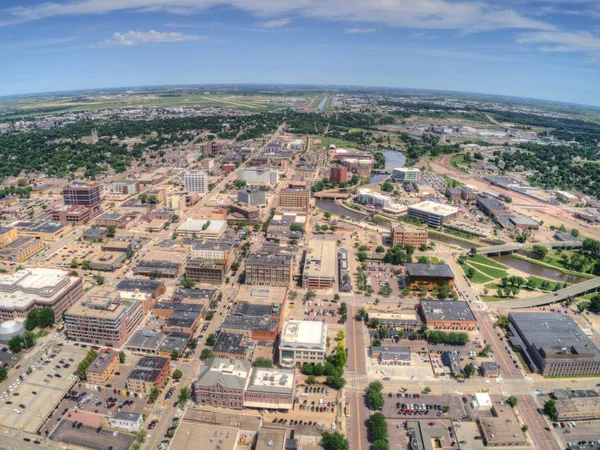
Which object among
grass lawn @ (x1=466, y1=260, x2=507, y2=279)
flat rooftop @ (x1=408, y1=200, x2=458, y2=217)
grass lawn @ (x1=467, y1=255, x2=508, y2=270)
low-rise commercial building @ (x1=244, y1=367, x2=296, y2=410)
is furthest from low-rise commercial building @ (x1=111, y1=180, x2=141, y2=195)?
low-rise commercial building @ (x1=244, y1=367, x2=296, y2=410)

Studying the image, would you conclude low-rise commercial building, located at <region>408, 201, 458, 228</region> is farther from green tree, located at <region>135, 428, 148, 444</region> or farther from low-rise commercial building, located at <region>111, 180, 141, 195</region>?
green tree, located at <region>135, 428, 148, 444</region>

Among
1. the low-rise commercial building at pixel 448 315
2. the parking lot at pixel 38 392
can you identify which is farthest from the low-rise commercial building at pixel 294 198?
the parking lot at pixel 38 392

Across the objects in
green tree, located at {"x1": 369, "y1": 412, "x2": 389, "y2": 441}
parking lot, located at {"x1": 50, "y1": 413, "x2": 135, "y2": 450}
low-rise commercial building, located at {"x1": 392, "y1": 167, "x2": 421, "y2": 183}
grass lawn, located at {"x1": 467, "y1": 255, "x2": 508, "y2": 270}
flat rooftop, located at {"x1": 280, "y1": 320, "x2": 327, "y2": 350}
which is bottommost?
parking lot, located at {"x1": 50, "y1": 413, "x2": 135, "y2": 450}

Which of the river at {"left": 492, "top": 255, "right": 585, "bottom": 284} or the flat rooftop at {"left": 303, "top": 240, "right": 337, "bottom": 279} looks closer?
the flat rooftop at {"left": 303, "top": 240, "right": 337, "bottom": 279}

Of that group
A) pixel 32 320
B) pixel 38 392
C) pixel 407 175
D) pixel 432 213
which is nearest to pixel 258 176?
pixel 407 175

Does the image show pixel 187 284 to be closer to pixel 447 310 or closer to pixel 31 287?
pixel 31 287

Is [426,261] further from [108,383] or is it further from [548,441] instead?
[108,383]

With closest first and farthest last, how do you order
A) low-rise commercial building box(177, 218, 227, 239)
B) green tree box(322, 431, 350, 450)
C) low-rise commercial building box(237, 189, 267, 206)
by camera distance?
1. green tree box(322, 431, 350, 450)
2. low-rise commercial building box(177, 218, 227, 239)
3. low-rise commercial building box(237, 189, 267, 206)

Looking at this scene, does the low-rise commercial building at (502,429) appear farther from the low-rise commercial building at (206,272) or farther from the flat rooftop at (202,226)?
the flat rooftop at (202,226)

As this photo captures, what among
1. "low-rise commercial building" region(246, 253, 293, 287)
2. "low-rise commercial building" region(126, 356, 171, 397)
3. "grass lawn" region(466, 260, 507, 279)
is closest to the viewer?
"low-rise commercial building" region(126, 356, 171, 397)
